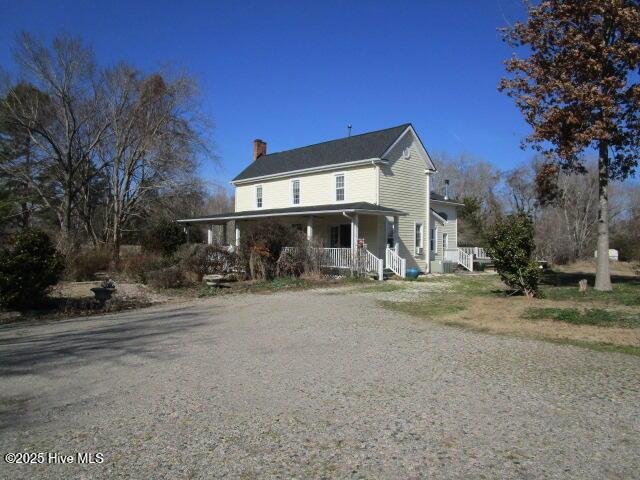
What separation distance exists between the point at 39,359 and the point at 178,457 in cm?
462

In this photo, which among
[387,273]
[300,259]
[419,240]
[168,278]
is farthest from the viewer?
[419,240]

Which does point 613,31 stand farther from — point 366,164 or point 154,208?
point 154,208

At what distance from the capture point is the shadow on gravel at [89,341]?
275 inches

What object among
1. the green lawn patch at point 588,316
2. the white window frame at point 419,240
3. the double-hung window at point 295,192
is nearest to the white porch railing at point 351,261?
the white window frame at point 419,240

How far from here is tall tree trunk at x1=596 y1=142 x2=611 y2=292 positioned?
16625 millimetres

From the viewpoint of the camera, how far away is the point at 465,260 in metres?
30.0

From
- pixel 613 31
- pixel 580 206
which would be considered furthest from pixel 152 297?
pixel 580 206

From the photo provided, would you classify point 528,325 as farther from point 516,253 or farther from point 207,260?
point 207,260

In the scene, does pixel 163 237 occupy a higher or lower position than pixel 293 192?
lower

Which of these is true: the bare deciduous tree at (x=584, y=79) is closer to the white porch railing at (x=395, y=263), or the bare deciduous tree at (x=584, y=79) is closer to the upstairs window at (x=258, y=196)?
the white porch railing at (x=395, y=263)

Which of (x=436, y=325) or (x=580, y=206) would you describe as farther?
(x=580, y=206)

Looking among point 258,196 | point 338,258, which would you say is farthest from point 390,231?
point 258,196

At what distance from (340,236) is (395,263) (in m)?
4.61

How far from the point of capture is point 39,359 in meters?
7.16
